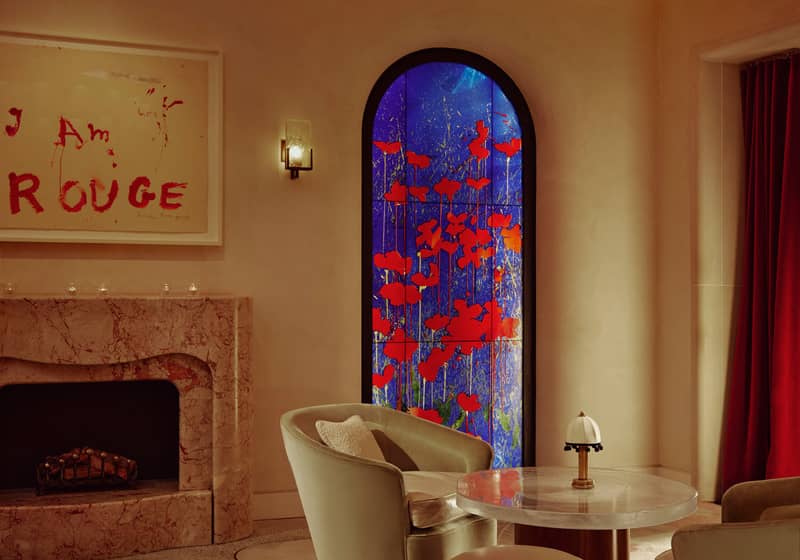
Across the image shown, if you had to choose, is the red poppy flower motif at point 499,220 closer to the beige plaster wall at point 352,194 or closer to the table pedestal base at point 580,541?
the beige plaster wall at point 352,194

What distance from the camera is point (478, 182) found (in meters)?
5.15

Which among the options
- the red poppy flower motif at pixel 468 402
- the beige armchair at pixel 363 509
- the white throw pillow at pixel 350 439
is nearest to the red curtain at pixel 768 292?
the red poppy flower motif at pixel 468 402

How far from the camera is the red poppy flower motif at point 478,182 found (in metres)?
5.13

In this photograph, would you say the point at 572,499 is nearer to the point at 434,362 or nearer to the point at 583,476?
the point at 583,476

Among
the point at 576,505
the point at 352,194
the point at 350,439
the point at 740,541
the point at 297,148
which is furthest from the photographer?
the point at 352,194

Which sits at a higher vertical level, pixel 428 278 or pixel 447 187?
pixel 447 187

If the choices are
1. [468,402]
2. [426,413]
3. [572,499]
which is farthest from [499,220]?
[572,499]

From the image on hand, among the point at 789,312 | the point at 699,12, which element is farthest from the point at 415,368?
the point at 699,12

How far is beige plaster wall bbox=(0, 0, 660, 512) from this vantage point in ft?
15.1

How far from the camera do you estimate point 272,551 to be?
13.6ft

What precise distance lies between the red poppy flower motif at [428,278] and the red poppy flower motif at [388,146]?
657 millimetres

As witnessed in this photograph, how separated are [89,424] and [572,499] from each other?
249 centimetres

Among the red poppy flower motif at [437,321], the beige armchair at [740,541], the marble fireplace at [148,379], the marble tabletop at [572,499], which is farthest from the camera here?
the red poppy flower motif at [437,321]

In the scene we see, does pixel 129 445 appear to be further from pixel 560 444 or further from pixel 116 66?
pixel 560 444
